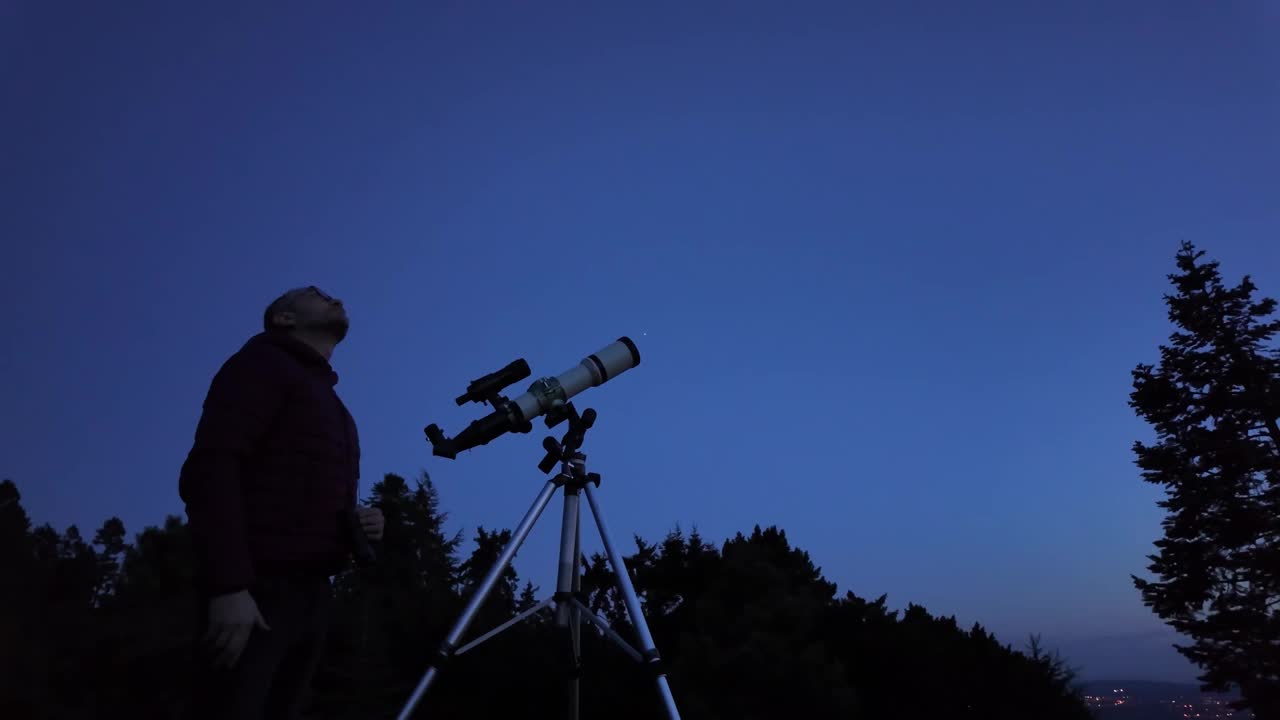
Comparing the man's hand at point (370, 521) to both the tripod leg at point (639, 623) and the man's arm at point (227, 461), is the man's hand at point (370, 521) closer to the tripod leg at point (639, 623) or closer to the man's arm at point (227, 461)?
the man's arm at point (227, 461)

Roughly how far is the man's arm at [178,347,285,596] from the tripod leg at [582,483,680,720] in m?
1.99

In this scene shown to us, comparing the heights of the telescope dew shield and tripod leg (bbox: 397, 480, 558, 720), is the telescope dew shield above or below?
above

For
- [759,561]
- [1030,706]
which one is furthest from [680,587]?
[1030,706]

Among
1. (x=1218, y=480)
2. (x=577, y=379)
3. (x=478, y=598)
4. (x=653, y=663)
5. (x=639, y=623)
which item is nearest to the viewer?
(x=478, y=598)

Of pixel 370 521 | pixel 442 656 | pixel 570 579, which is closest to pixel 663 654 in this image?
pixel 570 579

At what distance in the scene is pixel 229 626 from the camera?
2.29 m

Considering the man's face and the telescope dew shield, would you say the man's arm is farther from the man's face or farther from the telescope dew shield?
the telescope dew shield

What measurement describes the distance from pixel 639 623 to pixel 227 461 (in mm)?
2417

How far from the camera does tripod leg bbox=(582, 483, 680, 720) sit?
12.8 feet

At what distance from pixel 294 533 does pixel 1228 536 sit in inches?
1033

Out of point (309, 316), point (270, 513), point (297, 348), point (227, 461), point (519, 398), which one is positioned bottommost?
point (270, 513)

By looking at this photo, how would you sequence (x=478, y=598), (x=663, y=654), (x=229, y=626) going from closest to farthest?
(x=229, y=626) < (x=478, y=598) < (x=663, y=654)

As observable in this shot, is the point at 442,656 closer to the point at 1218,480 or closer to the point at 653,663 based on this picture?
the point at 653,663

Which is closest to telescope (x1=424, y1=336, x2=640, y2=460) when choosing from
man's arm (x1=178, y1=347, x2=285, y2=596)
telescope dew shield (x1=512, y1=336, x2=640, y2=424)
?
telescope dew shield (x1=512, y1=336, x2=640, y2=424)
